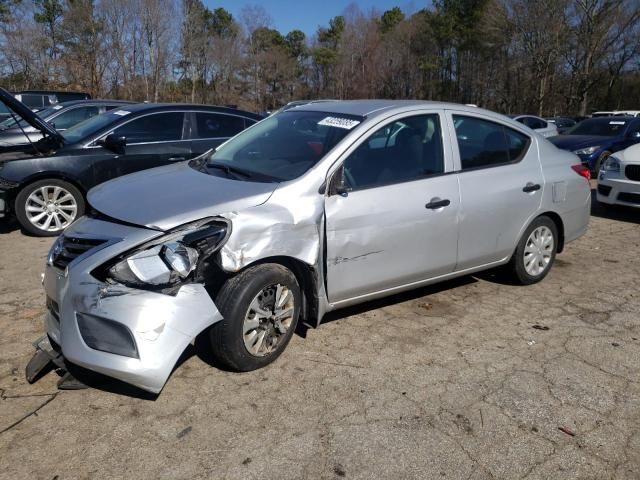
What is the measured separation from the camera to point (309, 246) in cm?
341

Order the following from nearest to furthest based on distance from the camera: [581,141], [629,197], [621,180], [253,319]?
1. [253,319]
2. [629,197]
3. [621,180]
4. [581,141]

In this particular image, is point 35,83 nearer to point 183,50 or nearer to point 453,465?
point 183,50

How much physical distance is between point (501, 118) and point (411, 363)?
245 cm

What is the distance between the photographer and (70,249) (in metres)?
3.13

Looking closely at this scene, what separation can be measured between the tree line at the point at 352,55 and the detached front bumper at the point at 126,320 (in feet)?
113

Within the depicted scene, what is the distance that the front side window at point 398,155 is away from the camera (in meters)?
3.75

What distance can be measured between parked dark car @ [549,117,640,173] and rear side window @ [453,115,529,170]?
8052 millimetres

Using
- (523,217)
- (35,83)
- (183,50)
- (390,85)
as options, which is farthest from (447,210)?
(390,85)

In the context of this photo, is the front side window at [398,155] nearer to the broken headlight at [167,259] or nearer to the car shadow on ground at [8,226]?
the broken headlight at [167,259]

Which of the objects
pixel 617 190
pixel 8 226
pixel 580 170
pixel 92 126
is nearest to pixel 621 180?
pixel 617 190

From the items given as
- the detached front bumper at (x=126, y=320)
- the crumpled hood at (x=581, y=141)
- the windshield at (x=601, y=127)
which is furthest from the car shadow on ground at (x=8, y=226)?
the windshield at (x=601, y=127)

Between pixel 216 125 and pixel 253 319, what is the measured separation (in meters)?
5.01

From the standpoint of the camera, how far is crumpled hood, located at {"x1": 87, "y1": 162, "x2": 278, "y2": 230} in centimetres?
308

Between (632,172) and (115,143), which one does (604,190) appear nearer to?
(632,172)
